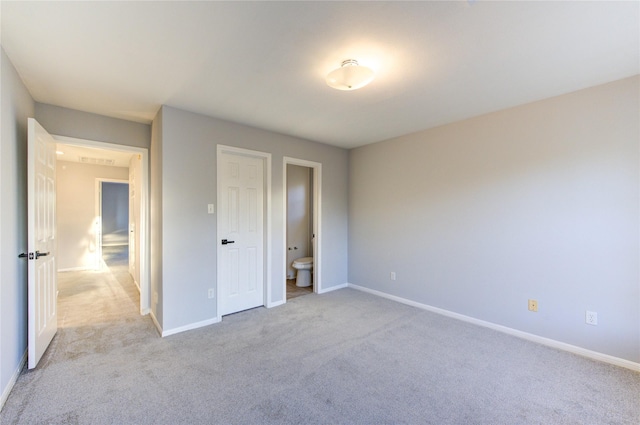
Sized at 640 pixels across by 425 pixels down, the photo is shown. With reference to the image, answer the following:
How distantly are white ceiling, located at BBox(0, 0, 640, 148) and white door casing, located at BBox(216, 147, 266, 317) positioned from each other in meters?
0.83

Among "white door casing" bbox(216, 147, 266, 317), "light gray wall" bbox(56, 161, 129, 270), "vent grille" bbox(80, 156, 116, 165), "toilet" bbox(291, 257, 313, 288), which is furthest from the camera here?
"light gray wall" bbox(56, 161, 129, 270)

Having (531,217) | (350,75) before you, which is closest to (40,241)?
(350,75)

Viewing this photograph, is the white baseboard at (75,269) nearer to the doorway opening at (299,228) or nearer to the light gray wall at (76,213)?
the light gray wall at (76,213)

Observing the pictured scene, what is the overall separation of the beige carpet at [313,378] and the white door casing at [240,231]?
0.46 m

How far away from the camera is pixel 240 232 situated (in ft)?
11.7

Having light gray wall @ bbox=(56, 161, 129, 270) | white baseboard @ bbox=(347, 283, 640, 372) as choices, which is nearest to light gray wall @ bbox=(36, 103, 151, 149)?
light gray wall @ bbox=(56, 161, 129, 270)

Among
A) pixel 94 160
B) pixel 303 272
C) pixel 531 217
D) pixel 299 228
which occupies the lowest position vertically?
pixel 303 272

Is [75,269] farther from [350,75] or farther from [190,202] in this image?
[350,75]

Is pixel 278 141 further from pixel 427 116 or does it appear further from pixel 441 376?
pixel 441 376

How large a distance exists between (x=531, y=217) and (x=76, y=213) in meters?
8.22

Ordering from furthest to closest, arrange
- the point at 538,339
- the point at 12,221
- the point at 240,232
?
the point at 240,232, the point at 538,339, the point at 12,221

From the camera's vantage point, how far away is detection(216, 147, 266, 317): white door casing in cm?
339

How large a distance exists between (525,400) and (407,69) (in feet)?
8.37

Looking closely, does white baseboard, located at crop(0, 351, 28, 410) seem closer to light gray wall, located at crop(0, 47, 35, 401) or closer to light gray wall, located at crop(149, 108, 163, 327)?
light gray wall, located at crop(0, 47, 35, 401)
